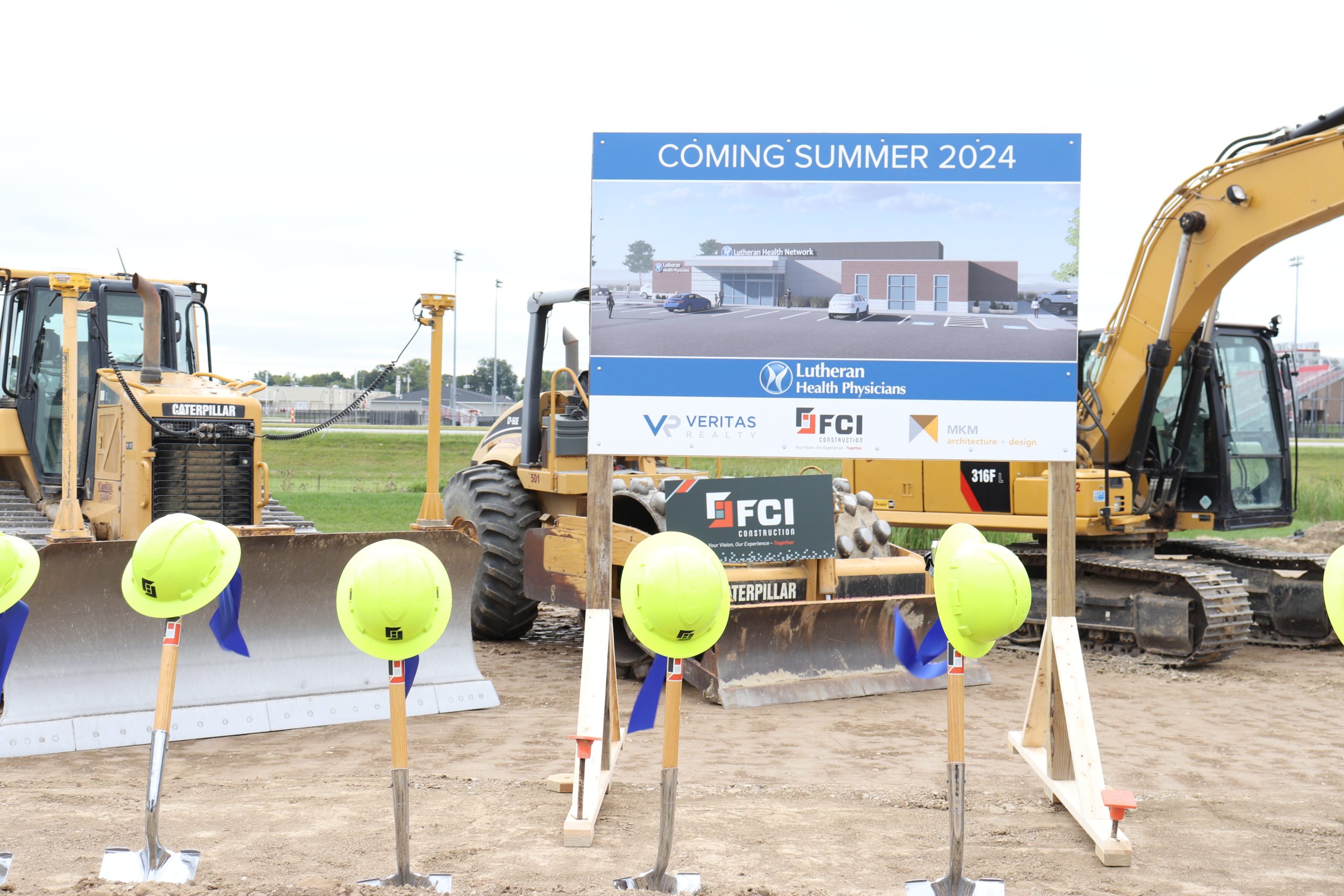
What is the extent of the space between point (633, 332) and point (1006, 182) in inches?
67.8

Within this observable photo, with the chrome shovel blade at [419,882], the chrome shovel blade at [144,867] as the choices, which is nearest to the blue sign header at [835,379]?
the chrome shovel blade at [419,882]

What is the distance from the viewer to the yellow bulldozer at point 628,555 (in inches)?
301

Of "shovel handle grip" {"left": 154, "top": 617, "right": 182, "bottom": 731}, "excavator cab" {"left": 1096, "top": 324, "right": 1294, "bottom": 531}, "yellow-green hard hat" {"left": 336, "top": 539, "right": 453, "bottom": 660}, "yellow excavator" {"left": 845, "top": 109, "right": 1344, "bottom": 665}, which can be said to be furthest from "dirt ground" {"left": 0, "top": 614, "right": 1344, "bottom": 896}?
"excavator cab" {"left": 1096, "top": 324, "right": 1294, "bottom": 531}

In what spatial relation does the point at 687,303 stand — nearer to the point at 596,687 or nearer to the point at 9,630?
the point at 596,687

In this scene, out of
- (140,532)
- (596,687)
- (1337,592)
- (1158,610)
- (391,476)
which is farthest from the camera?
(391,476)

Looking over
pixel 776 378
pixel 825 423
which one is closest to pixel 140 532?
pixel 776 378

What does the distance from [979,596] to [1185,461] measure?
271 inches

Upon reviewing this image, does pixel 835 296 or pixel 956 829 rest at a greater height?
pixel 835 296

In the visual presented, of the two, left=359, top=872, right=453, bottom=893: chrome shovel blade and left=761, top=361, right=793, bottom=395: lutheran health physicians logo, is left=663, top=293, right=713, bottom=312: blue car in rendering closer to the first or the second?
left=761, top=361, right=793, bottom=395: lutheran health physicians logo

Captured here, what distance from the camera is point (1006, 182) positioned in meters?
5.05

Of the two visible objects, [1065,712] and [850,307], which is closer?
[1065,712]

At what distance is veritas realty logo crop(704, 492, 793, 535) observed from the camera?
7.75m

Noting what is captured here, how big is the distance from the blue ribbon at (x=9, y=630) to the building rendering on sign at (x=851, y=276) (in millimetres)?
2894

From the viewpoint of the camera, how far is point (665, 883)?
418 cm
